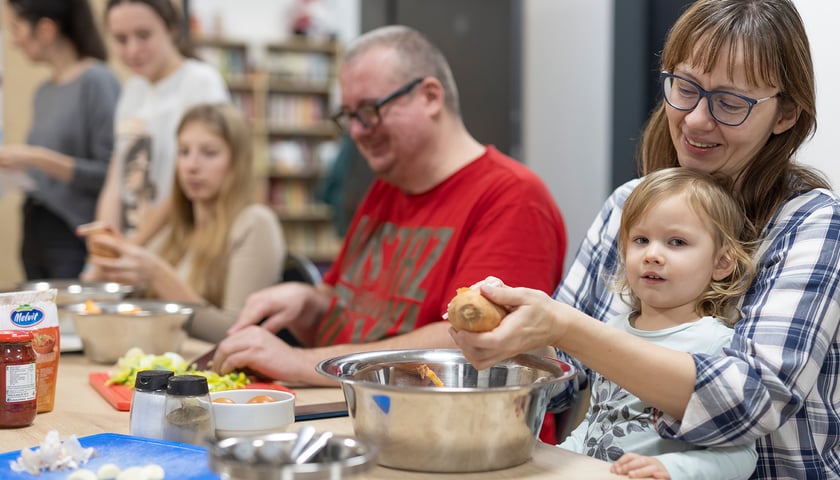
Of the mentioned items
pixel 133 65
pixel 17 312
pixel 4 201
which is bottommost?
pixel 4 201

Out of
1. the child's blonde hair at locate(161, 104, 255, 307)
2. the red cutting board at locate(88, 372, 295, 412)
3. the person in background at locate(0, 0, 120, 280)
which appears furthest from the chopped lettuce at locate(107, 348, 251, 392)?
the person in background at locate(0, 0, 120, 280)

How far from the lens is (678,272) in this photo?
58.2 inches

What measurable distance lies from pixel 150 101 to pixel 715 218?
103 inches

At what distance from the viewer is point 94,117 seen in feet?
13.0

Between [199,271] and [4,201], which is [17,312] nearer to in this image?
[199,271]

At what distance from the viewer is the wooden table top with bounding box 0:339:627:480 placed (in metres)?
1.29

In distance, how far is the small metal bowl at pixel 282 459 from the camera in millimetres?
960

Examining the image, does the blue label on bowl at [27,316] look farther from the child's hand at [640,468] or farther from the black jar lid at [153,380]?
the child's hand at [640,468]

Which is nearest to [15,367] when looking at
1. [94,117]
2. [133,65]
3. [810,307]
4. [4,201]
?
[810,307]

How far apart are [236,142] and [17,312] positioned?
1.44 m

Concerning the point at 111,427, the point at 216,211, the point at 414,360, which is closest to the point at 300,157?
the point at 216,211

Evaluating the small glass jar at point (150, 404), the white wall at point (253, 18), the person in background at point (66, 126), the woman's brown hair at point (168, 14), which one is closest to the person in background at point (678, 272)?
the small glass jar at point (150, 404)

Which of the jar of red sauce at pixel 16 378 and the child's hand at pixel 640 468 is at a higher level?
the jar of red sauce at pixel 16 378

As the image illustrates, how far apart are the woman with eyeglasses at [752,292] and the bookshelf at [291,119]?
6916mm
